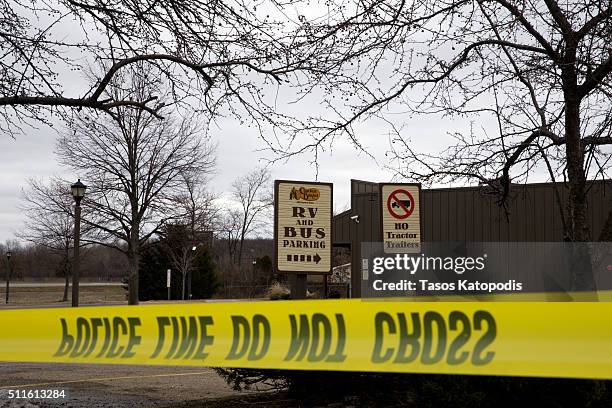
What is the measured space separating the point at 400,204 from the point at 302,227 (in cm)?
204

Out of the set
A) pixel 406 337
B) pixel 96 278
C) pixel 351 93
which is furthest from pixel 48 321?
pixel 96 278

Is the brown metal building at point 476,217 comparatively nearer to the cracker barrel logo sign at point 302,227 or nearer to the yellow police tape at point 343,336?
the cracker barrel logo sign at point 302,227

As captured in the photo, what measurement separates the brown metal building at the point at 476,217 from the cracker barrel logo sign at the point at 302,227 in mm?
15845

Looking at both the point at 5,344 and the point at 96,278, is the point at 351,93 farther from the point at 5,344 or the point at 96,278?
the point at 96,278

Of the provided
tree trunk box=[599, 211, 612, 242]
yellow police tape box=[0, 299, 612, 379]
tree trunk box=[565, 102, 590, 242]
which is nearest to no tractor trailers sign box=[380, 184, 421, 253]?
tree trunk box=[565, 102, 590, 242]

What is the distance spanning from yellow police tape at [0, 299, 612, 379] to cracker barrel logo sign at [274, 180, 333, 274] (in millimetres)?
1512

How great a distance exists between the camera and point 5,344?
6891 mm

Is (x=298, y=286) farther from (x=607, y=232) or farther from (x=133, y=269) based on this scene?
(x=133, y=269)

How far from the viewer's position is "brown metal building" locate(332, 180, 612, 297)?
2386 centimetres

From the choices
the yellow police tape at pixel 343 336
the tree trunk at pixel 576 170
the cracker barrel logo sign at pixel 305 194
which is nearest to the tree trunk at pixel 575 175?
the tree trunk at pixel 576 170

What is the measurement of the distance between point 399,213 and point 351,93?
154 centimetres

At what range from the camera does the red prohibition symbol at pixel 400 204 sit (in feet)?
30.0

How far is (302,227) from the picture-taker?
7.57m

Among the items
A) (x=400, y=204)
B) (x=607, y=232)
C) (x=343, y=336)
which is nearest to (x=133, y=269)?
(x=400, y=204)
